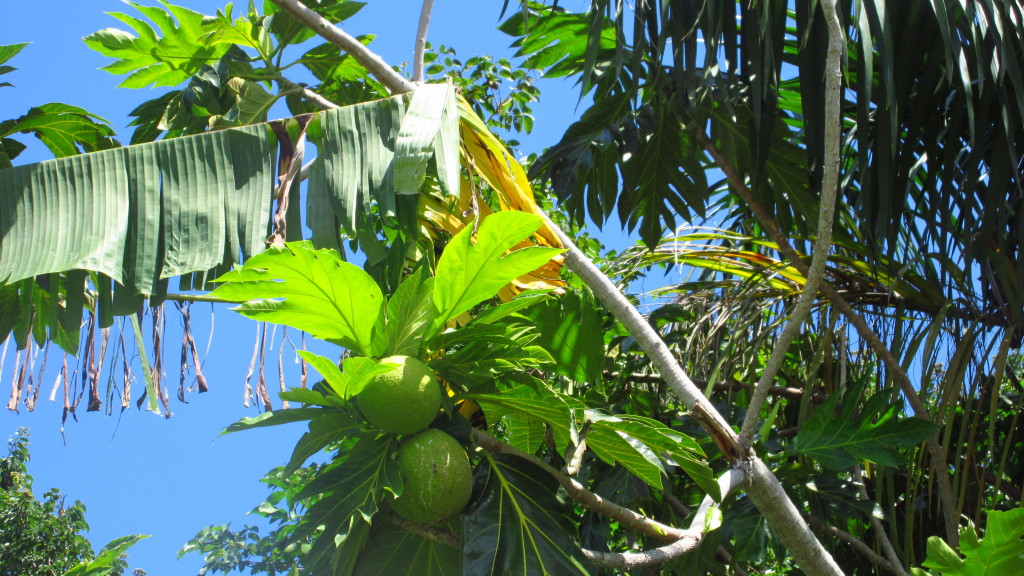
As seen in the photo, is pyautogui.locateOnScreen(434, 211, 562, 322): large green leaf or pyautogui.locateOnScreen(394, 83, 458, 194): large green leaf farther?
pyautogui.locateOnScreen(394, 83, 458, 194): large green leaf

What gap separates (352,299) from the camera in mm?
1739

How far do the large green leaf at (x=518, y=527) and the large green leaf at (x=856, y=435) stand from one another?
760 millimetres

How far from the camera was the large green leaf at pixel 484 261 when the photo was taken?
176 centimetres

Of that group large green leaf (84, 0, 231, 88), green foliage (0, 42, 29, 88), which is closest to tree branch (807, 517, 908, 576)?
large green leaf (84, 0, 231, 88)

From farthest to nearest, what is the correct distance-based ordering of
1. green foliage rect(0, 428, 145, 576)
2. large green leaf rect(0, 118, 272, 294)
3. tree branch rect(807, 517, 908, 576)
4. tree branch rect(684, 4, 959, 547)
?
green foliage rect(0, 428, 145, 576) < tree branch rect(684, 4, 959, 547) < tree branch rect(807, 517, 908, 576) < large green leaf rect(0, 118, 272, 294)

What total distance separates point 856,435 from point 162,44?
226 cm

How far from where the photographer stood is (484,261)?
5.82ft

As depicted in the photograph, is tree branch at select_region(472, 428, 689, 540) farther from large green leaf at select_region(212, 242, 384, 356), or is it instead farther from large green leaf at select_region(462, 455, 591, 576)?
large green leaf at select_region(212, 242, 384, 356)

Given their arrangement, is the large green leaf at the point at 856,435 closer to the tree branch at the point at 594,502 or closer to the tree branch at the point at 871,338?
the tree branch at the point at 871,338

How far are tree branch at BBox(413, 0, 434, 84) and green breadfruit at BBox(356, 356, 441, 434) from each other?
40.4 inches

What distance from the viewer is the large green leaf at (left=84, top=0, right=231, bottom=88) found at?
272 centimetres

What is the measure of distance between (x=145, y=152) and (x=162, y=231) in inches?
8.9

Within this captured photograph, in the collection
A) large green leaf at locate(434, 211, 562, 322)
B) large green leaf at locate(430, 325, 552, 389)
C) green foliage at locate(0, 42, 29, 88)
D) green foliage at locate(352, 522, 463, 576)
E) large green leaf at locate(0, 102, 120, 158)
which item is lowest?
green foliage at locate(352, 522, 463, 576)

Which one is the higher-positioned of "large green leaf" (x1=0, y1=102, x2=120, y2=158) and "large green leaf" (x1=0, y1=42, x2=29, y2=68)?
"large green leaf" (x1=0, y1=42, x2=29, y2=68)
